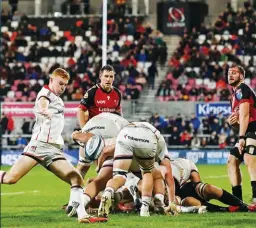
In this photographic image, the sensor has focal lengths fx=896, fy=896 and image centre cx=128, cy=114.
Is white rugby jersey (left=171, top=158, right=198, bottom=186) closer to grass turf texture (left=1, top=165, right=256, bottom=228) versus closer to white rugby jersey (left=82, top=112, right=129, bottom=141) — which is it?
grass turf texture (left=1, top=165, right=256, bottom=228)

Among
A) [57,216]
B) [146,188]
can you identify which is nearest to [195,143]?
[57,216]

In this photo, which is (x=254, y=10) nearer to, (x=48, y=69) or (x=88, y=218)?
(x=48, y=69)

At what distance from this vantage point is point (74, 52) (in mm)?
38344

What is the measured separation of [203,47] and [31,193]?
1915 cm

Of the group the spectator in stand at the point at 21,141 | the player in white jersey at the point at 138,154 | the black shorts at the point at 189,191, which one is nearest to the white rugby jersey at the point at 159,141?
the player in white jersey at the point at 138,154

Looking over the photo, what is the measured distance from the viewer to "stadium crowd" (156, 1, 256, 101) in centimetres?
3334

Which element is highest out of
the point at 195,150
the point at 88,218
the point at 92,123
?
the point at 92,123

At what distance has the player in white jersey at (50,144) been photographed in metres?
11.1

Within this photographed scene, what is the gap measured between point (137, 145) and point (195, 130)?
65.6 feet

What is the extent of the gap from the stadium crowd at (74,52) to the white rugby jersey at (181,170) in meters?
20.8

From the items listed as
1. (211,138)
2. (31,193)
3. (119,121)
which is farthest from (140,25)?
(119,121)

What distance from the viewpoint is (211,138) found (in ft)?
102

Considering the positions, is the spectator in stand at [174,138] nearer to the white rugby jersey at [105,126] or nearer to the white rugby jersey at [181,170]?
the white rugby jersey at [181,170]

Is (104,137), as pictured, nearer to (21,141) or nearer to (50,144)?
(50,144)
